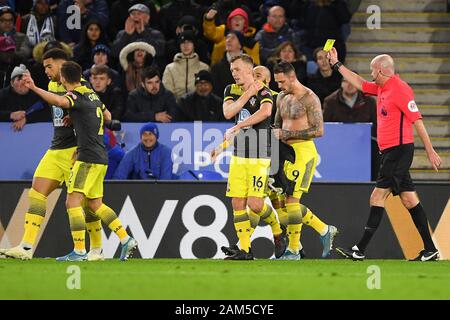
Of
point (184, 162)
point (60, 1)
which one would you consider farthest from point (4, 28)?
point (184, 162)

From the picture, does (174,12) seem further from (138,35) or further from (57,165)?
(57,165)

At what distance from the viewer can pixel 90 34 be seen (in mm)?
19297

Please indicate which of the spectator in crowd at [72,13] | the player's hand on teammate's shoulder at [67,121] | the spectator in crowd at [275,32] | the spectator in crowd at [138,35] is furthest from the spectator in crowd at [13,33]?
the player's hand on teammate's shoulder at [67,121]

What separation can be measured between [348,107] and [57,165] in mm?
5629

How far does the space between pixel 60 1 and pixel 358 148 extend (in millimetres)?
6012

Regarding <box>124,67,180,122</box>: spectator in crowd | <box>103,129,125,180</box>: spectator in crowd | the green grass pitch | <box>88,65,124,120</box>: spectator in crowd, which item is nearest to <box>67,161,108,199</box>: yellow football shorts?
the green grass pitch

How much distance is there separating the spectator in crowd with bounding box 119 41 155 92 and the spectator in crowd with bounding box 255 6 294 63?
184 cm

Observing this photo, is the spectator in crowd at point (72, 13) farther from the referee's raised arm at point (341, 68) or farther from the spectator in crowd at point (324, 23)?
the referee's raised arm at point (341, 68)

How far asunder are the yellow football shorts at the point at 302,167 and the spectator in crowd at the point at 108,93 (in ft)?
14.2

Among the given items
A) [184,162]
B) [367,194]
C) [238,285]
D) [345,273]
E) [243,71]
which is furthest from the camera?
[184,162]

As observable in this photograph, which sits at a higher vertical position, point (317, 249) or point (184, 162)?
point (184, 162)

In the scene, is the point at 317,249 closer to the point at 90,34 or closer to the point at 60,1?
the point at 90,34

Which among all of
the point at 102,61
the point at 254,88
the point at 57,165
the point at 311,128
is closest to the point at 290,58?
the point at 102,61

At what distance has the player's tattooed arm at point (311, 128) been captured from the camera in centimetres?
1446
